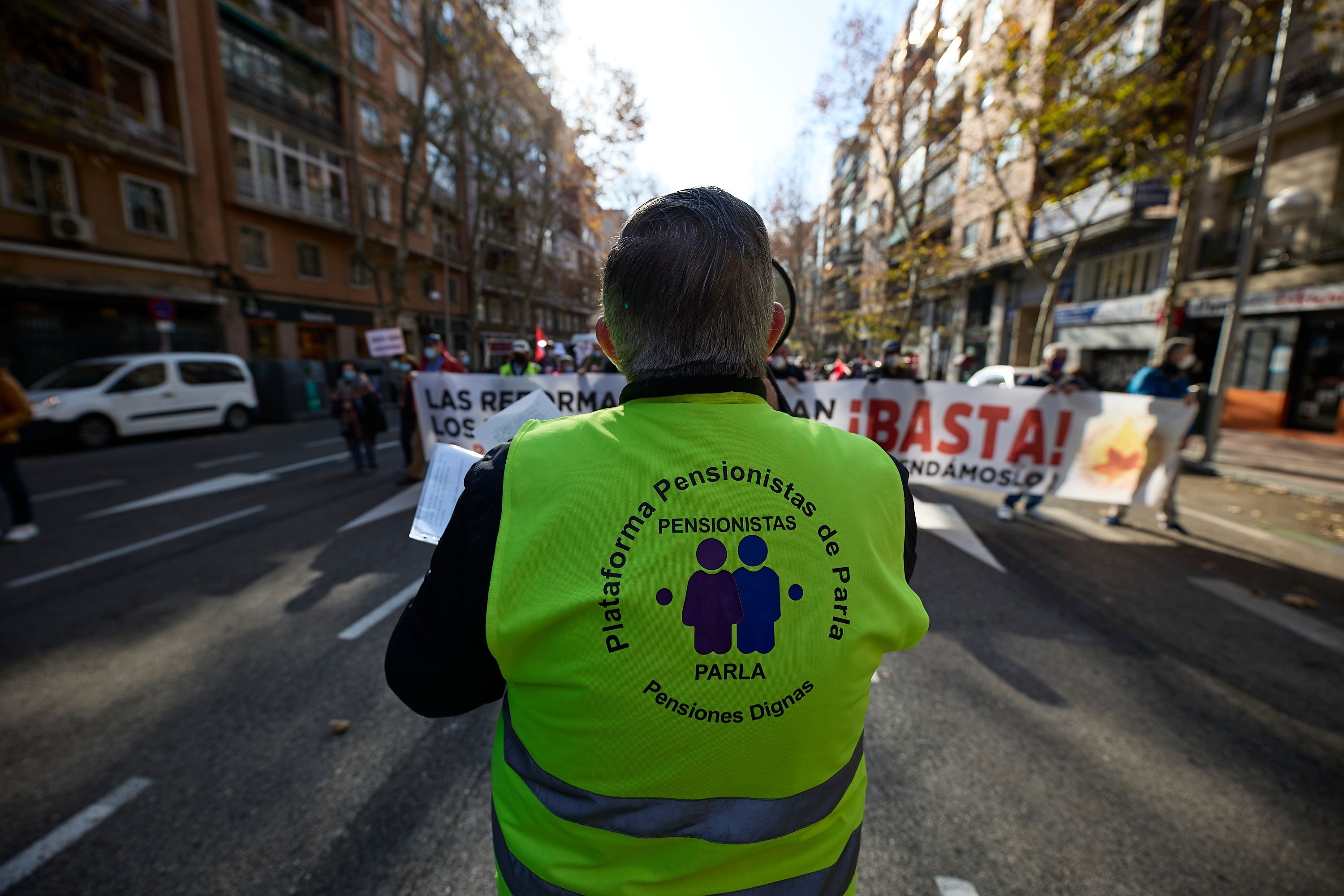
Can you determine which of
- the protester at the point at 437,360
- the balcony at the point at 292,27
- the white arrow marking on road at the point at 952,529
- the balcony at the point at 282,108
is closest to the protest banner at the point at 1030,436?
the white arrow marking on road at the point at 952,529

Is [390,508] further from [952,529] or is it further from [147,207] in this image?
[147,207]

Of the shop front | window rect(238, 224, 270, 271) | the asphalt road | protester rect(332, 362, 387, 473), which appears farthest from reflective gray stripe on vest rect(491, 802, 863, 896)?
window rect(238, 224, 270, 271)

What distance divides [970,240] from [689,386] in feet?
105

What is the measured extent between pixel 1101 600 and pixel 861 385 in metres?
2.60

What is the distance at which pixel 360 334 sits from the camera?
2600 centimetres

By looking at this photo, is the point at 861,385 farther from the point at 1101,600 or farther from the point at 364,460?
the point at 364,460

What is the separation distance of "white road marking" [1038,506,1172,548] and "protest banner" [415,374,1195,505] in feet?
2.44

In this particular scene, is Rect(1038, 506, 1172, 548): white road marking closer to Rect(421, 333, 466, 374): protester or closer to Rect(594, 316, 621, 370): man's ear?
Rect(594, 316, 621, 370): man's ear

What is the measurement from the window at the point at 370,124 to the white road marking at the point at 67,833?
28.2 meters

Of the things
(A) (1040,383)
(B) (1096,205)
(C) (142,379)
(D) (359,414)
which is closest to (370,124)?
(C) (142,379)

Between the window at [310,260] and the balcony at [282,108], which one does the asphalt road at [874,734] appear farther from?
the balcony at [282,108]

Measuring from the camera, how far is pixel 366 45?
25.0 m

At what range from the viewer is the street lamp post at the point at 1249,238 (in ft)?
30.5

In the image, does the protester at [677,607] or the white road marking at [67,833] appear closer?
the protester at [677,607]
